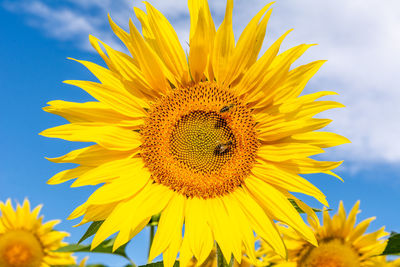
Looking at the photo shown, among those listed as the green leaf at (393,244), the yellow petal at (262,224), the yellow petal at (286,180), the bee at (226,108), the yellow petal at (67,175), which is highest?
the bee at (226,108)

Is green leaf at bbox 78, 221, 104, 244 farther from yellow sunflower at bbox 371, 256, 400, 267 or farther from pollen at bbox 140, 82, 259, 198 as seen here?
yellow sunflower at bbox 371, 256, 400, 267

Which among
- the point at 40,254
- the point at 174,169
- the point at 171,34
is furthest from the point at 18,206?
the point at 171,34

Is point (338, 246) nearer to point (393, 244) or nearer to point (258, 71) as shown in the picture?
point (393, 244)

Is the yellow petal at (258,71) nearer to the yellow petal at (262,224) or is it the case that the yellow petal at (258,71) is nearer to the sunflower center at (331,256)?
the yellow petal at (262,224)

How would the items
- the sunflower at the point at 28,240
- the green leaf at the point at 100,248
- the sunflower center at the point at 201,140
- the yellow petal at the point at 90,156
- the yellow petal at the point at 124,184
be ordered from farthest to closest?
the sunflower at the point at 28,240, the green leaf at the point at 100,248, the sunflower center at the point at 201,140, the yellow petal at the point at 90,156, the yellow petal at the point at 124,184

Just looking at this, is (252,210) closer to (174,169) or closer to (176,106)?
(174,169)

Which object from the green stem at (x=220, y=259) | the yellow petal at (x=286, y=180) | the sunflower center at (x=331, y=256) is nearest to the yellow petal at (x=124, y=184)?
the green stem at (x=220, y=259)

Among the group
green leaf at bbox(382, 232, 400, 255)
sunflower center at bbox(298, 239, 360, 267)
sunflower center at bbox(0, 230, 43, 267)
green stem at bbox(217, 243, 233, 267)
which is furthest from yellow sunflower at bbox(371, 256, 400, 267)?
sunflower center at bbox(0, 230, 43, 267)
